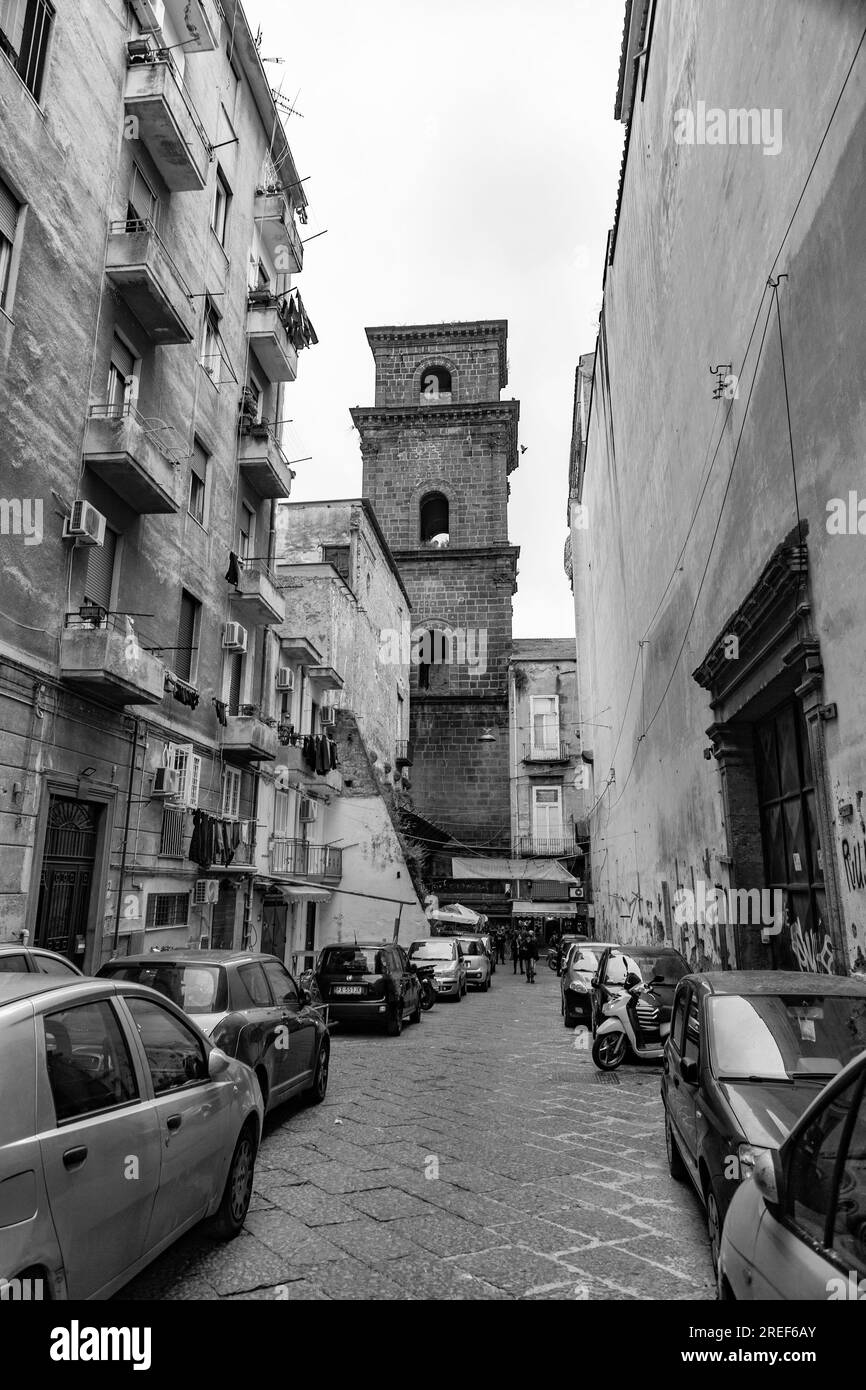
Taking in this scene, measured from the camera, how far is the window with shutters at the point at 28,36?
10.0m

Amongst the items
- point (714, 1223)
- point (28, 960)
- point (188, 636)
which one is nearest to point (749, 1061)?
point (714, 1223)

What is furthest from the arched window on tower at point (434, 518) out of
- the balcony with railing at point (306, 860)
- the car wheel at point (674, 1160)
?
the car wheel at point (674, 1160)

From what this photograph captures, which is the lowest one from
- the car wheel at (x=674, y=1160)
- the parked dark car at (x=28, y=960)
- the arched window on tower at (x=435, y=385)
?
the car wheel at (x=674, y=1160)

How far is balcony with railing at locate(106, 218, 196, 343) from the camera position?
12.1 metres

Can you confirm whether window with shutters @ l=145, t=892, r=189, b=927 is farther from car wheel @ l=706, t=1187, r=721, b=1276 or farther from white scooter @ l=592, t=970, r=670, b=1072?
car wheel @ l=706, t=1187, r=721, b=1276

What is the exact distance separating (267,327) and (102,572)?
28.0 ft

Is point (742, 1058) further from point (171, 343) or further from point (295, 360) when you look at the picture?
point (295, 360)

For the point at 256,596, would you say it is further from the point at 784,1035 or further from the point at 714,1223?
the point at 714,1223

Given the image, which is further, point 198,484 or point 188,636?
point 198,484

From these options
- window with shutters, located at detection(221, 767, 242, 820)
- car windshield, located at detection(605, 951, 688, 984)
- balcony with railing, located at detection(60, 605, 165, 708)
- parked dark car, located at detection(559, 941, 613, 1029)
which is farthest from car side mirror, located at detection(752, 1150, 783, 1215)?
window with shutters, located at detection(221, 767, 242, 820)

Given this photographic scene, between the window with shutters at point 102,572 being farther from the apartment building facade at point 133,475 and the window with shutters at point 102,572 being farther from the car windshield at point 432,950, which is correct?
the car windshield at point 432,950

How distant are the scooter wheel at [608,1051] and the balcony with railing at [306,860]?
34.3 ft

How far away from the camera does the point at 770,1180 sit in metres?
2.74
